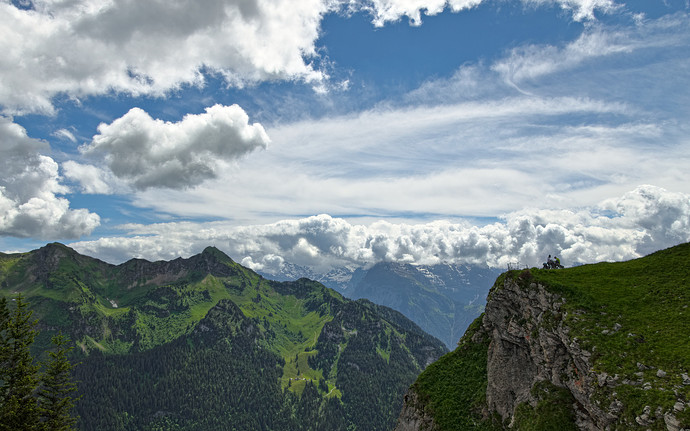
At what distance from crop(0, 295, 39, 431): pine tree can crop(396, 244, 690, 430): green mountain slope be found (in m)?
56.9

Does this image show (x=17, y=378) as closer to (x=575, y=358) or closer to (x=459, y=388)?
(x=459, y=388)

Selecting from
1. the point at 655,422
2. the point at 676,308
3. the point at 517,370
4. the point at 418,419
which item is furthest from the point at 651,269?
the point at 418,419

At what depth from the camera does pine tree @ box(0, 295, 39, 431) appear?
40.5 meters

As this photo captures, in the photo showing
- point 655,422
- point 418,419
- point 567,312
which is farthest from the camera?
point 418,419

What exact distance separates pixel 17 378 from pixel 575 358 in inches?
2661

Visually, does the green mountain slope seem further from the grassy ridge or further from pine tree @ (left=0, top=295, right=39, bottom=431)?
pine tree @ (left=0, top=295, right=39, bottom=431)

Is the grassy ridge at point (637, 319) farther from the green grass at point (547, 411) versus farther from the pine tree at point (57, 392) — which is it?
the pine tree at point (57, 392)

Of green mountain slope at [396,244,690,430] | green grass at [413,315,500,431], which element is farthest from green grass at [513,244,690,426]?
green grass at [413,315,500,431]

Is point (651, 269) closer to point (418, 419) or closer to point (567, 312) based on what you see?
point (567, 312)

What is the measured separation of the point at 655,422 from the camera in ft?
107

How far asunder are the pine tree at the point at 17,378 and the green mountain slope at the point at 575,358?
187 ft

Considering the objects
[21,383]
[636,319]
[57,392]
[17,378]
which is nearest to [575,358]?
[636,319]

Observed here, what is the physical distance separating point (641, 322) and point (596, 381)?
10.5m

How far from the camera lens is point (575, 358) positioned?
4431 cm
